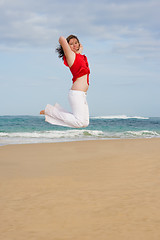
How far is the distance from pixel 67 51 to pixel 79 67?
0.28m

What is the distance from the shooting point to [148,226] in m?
5.31

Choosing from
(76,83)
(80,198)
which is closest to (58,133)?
(80,198)

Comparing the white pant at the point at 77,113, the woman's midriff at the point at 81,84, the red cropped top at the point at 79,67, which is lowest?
the white pant at the point at 77,113

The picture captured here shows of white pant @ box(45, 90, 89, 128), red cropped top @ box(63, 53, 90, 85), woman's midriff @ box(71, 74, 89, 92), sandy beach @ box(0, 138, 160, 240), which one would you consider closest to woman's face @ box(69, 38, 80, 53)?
red cropped top @ box(63, 53, 90, 85)

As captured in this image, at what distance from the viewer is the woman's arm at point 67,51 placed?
4.64 metres

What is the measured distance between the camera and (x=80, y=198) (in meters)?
6.79

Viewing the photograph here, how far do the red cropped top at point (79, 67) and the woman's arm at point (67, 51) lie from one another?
0.06 m

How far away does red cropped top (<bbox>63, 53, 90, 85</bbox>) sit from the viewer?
→ 4758mm

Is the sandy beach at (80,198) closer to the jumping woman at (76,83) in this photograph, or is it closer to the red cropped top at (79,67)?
the jumping woman at (76,83)

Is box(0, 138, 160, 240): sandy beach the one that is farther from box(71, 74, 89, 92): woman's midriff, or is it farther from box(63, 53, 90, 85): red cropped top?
box(63, 53, 90, 85): red cropped top

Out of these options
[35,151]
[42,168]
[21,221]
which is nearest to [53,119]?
[21,221]

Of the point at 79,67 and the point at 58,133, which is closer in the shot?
the point at 79,67

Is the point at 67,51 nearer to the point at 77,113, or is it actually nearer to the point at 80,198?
the point at 77,113

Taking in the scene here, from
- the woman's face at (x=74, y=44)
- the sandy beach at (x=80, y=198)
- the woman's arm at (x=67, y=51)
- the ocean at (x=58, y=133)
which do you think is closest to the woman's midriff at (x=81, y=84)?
the woman's arm at (x=67, y=51)
